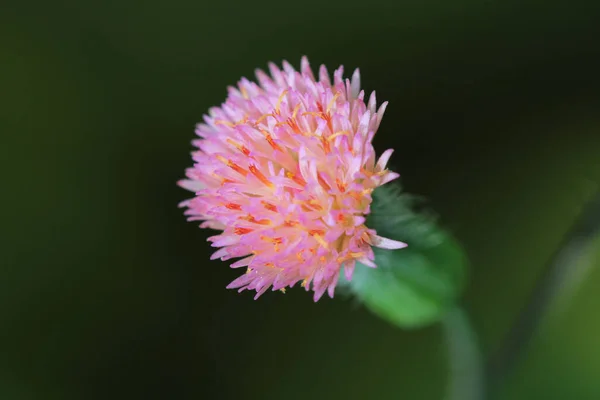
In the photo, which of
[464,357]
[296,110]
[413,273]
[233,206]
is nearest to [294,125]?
[296,110]

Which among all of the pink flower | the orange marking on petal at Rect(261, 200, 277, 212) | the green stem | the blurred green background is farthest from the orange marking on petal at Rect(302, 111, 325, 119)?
the blurred green background

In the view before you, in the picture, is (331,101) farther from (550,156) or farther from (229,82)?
(550,156)

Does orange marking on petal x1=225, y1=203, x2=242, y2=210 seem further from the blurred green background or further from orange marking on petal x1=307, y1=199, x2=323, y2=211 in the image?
the blurred green background

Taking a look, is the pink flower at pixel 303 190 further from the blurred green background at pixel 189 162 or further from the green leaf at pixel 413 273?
the blurred green background at pixel 189 162

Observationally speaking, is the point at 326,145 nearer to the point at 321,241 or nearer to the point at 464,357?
the point at 321,241

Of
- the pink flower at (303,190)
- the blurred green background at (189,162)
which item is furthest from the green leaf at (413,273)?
the blurred green background at (189,162)
